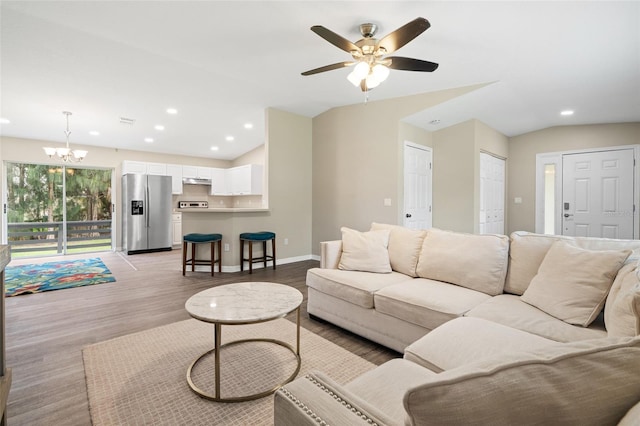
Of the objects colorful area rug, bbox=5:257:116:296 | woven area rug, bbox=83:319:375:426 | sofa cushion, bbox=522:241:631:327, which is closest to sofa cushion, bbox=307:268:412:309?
woven area rug, bbox=83:319:375:426

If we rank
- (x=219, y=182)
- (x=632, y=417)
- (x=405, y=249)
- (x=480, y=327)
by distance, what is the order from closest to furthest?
(x=632, y=417), (x=480, y=327), (x=405, y=249), (x=219, y=182)

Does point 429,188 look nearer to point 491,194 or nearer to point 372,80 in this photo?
point 491,194

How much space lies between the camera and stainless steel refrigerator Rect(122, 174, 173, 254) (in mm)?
6391

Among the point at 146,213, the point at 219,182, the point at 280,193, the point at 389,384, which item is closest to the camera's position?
the point at 389,384

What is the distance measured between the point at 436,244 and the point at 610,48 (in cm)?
246

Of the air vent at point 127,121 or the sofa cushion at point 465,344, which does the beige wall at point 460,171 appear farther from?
the air vent at point 127,121

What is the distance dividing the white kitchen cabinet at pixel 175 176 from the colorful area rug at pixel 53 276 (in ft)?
8.30

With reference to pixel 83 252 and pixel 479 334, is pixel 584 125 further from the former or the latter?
pixel 83 252

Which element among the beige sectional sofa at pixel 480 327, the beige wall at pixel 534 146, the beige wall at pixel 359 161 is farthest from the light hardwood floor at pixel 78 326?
the beige wall at pixel 534 146

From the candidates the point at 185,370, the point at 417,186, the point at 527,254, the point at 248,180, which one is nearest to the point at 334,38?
the point at 527,254

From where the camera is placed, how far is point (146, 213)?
259 inches

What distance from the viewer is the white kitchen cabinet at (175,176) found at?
23.7 ft

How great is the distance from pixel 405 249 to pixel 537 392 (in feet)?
7.31

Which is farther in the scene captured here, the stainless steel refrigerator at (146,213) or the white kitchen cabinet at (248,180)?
the white kitchen cabinet at (248,180)
